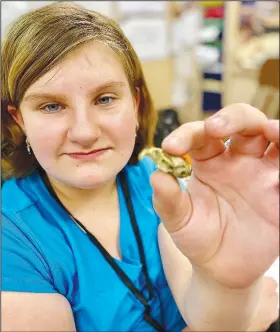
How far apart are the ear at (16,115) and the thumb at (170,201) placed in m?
0.23

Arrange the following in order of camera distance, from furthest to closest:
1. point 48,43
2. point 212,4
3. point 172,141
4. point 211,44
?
point 211,44 → point 212,4 → point 48,43 → point 172,141

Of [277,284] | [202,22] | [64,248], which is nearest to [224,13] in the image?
[202,22]

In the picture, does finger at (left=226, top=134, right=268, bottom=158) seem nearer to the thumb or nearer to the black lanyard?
the thumb

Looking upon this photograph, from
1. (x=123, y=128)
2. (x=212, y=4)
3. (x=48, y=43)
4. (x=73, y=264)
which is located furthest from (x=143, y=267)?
(x=212, y=4)

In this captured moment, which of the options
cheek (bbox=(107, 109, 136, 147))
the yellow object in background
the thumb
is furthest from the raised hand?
the yellow object in background

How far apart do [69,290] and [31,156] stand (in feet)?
0.62

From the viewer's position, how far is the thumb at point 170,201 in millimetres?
370

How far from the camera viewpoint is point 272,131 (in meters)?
0.37

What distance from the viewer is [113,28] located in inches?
19.9

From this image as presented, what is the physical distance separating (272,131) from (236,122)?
0.03 m

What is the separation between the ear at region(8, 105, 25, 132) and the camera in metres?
0.52

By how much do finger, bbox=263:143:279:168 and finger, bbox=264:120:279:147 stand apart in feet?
0.05

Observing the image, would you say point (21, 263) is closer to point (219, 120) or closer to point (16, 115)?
point (16, 115)

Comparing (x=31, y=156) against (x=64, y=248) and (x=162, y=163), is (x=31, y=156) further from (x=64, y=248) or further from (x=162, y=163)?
(x=162, y=163)
